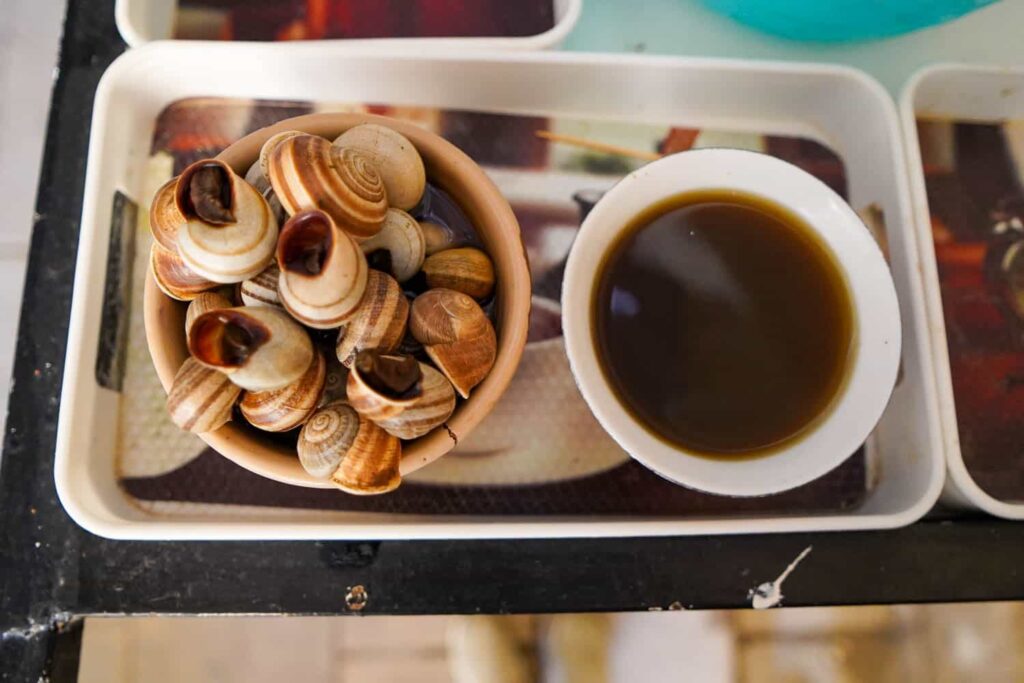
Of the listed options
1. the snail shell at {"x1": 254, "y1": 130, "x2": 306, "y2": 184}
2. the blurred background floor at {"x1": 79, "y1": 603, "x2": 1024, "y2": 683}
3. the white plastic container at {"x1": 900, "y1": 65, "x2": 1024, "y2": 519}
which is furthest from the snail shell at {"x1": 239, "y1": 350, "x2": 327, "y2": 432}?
the white plastic container at {"x1": 900, "y1": 65, "x2": 1024, "y2": 519}

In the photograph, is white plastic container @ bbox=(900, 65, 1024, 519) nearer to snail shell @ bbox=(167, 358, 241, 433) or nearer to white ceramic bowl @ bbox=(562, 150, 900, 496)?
white ceramic bowl @ bbox=(562, 150, 900, 496)

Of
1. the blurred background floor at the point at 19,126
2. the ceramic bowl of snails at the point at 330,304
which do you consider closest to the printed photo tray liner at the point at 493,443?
the ceramic bowl of snails at the point at 330,304

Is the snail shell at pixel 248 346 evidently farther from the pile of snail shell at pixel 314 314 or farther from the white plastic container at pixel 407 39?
the white plastic container at pixel 407 39

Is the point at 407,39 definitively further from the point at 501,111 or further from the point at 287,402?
the point at 287,402

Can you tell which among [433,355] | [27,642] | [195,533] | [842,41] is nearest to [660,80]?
[842,41]

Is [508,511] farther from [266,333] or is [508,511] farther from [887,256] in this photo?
[887,256]

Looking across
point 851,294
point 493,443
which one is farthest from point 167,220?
point 851,294
